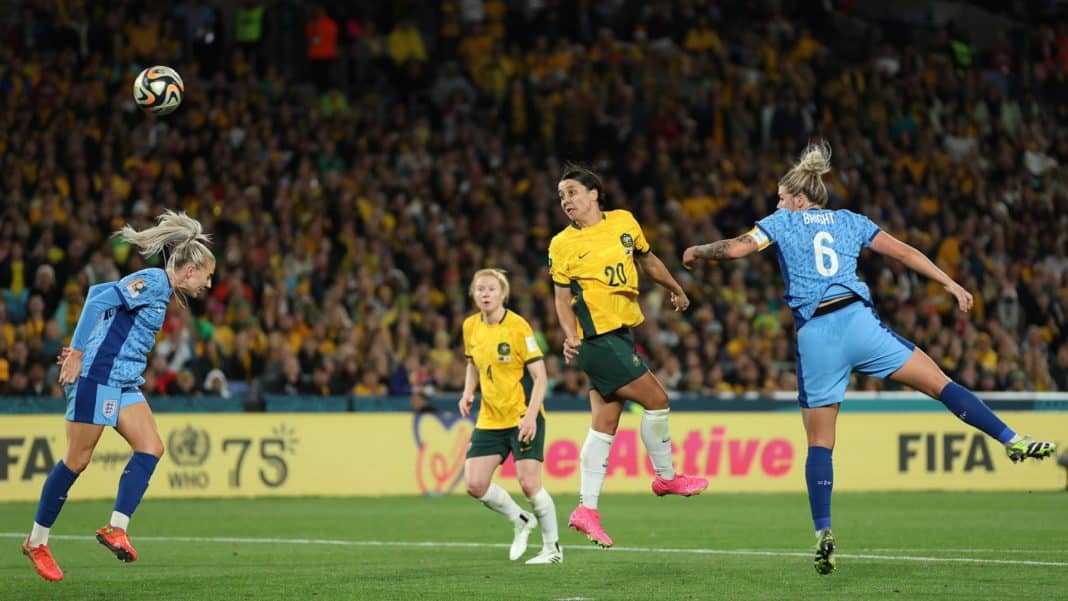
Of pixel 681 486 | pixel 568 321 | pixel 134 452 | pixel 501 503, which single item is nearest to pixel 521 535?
pixel 501 503

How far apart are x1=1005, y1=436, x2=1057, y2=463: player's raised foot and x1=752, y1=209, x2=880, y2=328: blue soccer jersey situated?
1.27 meters

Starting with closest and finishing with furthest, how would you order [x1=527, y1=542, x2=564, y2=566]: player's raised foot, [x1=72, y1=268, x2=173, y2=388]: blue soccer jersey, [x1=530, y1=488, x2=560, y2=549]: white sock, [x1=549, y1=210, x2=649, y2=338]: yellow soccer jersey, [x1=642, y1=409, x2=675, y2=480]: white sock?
[x1=72, y1=268, x2=173, y2=388]: blue soccer jersey < [x1=549, y1=210, x2=649, y2=338]: yellow soccer jersey < [x1=642, y1=409, x2=675, y2=480]: white sock < [x1=527, y1=542, x2=564, y2=566]: player's raised foot < [x1=530, y1=488, x2=560, y2=549]: white sock

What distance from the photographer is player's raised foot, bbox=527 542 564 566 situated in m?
11.7

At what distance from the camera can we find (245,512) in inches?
698

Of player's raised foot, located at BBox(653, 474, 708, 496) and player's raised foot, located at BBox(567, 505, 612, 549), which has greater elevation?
player's raised foot, located at BBox(653, 474, 708, 496)

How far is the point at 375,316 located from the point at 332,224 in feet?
7.60

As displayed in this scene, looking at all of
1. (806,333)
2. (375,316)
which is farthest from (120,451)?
(806,333)

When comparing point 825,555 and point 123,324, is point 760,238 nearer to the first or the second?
point 825,555

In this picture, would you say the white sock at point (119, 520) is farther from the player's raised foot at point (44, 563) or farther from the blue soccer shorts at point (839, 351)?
the blue soccer shorts at point (839, 351)

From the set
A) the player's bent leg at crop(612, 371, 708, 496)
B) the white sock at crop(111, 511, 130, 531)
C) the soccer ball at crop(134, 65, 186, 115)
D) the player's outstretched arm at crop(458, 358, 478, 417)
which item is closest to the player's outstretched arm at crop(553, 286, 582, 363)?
the player's bent leg at crop(612, 371, 708, 496)

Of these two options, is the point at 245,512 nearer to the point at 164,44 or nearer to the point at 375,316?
the point at 375,316

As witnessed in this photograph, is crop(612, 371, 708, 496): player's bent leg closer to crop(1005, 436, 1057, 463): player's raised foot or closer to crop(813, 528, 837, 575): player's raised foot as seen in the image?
crop(813, 528, 837, 575): player's raised foot

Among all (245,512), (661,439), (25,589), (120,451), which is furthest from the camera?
(120,451)

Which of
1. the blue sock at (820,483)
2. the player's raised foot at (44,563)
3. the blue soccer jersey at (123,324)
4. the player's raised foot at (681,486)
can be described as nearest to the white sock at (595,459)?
the player's raised foot at (681,486)
